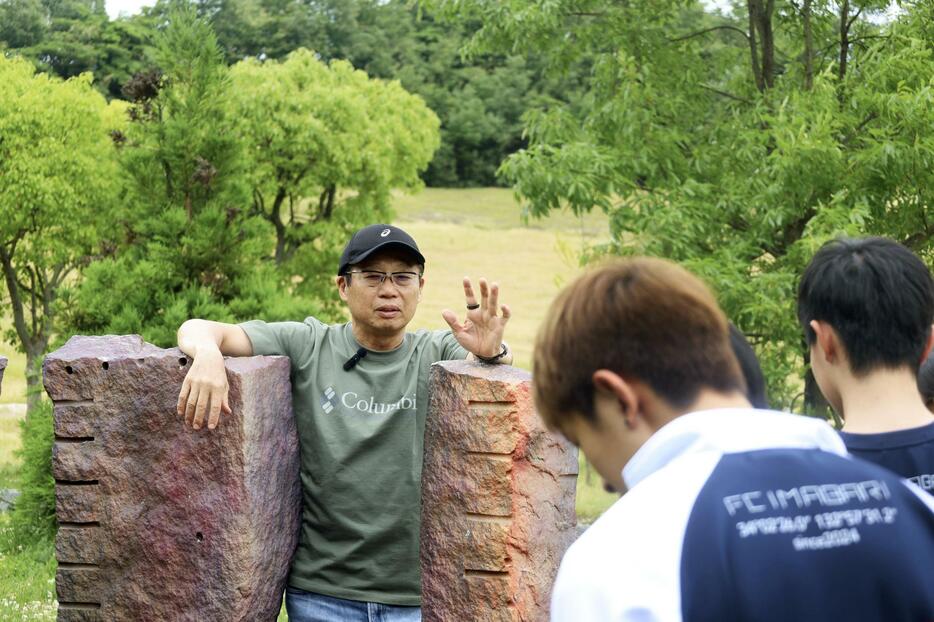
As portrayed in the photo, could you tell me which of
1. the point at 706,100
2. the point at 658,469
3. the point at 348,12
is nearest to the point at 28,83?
the point at 706,100

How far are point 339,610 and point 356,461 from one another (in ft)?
1.54

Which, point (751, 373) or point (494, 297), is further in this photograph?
point (494, 297)

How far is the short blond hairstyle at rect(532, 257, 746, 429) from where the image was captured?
1564mm

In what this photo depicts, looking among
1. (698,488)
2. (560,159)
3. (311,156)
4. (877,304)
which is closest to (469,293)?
(877,304)

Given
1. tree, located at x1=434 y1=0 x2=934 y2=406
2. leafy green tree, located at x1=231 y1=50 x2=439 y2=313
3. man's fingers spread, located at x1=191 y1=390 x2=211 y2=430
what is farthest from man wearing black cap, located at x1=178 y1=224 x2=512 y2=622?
leafy green tree, located at x1=231 y1=50 x2=439 y2=313

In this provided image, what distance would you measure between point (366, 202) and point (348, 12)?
28185 mm

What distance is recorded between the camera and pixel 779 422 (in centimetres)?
156

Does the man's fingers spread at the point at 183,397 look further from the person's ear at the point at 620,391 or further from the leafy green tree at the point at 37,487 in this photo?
the leafy green tree at the point at 37,487

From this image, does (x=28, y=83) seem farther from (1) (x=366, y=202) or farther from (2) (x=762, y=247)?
(2) (x=762, y=247)

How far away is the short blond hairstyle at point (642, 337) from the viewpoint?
156cm

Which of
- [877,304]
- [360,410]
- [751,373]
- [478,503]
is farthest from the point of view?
[478,503]

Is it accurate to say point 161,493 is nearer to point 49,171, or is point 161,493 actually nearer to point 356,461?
point 356,461

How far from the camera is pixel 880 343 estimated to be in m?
2.35

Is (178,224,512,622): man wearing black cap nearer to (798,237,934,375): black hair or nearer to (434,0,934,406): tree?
(798,237,934,375): black hair
